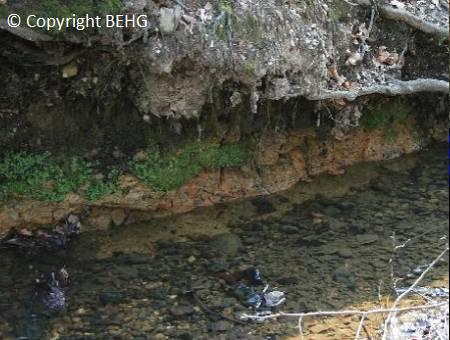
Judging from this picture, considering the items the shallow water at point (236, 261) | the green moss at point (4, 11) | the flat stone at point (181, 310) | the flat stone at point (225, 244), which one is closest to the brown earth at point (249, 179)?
the shallow water at point (236, 261)

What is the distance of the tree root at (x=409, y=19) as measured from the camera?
6828 mm

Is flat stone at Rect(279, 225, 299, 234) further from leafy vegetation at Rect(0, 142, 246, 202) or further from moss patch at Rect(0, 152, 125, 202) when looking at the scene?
moss patch at Rect(0, 152, 125, 202)

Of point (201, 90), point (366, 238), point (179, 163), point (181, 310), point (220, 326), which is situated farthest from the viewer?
point (179, 163)

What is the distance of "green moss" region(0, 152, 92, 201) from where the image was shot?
6109 mm

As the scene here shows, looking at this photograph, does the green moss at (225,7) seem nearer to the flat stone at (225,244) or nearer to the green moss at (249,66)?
the green moss at (249,66)

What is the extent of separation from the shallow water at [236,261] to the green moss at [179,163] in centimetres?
44

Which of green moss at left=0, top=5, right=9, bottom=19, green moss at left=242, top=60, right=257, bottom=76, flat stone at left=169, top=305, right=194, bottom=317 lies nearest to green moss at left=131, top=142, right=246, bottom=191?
green moss at left=242, top=60, right=257, bottom=76

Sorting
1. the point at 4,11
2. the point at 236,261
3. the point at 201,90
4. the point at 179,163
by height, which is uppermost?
the point at 4,11

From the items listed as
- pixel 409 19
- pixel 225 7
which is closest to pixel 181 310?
pixel 225 7

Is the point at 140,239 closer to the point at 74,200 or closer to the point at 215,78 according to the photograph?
the point at 74,200

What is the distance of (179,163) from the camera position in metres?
6.69

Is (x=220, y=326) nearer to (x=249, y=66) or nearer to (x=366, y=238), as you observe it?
(x=366, y=238)

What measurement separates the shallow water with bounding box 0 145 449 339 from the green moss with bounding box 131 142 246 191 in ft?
1.46

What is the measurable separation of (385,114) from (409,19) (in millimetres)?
1175
